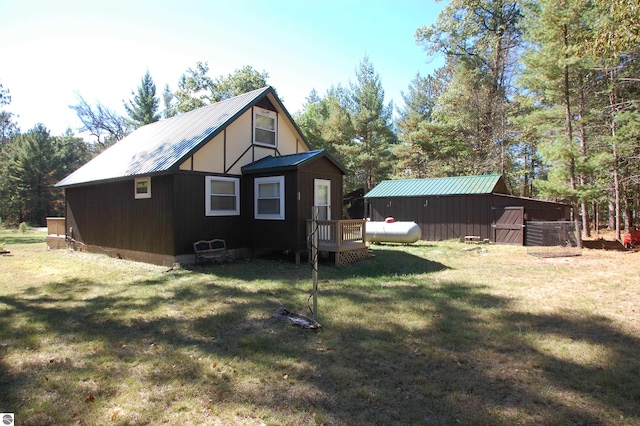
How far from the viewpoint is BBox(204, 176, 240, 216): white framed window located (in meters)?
10.5

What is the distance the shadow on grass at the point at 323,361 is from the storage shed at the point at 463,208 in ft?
33.8

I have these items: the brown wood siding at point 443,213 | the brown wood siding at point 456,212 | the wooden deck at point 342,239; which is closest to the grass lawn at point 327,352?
the wooden deck at point 342,239

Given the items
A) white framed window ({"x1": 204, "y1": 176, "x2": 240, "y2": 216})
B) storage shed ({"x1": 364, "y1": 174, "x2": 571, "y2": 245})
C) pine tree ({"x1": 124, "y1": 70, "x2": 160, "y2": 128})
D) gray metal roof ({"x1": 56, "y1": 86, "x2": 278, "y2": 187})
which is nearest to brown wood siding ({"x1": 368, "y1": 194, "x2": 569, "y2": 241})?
storage shed ({"x1": 364, "y1": 174, "x2": 571, "y2": 245})

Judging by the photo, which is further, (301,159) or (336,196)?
(336,196)

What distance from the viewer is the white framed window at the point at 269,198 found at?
10.4 m

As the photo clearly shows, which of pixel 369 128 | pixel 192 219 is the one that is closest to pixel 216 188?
pixel 192 219

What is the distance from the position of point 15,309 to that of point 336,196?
823cm

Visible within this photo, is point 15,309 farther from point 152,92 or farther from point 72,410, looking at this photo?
point 152,92

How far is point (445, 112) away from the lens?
1060 inches

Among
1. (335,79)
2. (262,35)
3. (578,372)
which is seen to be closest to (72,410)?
(578,372)

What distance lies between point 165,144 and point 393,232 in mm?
9373

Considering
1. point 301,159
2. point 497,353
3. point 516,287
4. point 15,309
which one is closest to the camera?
point 497,353

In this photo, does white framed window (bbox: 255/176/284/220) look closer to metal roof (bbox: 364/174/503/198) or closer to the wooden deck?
the wooden deck

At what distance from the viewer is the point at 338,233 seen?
987 cm
